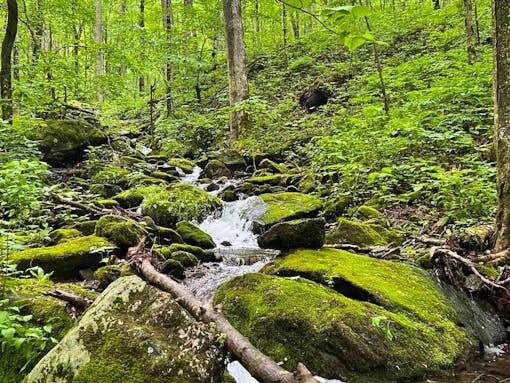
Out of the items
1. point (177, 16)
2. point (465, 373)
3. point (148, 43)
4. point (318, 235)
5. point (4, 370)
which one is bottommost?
point (465, 373)

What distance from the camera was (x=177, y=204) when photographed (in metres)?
7.54

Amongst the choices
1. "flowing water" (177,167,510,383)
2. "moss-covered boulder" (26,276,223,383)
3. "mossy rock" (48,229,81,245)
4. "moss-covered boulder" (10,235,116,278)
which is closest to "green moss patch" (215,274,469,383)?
"flowing water" (177,167,510,383)

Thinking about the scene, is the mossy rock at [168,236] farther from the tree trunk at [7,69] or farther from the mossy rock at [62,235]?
the tree trunk at [7,69]

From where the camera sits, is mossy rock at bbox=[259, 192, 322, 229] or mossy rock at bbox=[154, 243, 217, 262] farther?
mossy rock at bbox=[259, 192, 322, 229]

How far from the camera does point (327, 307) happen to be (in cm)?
318

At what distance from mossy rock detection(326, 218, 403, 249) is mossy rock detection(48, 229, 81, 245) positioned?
3.99m

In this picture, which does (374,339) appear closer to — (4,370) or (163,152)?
(4,370)

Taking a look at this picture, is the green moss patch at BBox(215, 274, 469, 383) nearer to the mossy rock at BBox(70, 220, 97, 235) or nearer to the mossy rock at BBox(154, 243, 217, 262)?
the mossy rock at BBox(154, 243, 217, 262)

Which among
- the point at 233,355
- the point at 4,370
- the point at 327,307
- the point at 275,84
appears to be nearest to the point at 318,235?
the point at 327,307

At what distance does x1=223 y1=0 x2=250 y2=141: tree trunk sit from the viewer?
39.8ft

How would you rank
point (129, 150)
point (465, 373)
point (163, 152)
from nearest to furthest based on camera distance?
point (465, 373)
point (129, 150)
point (163, 152)

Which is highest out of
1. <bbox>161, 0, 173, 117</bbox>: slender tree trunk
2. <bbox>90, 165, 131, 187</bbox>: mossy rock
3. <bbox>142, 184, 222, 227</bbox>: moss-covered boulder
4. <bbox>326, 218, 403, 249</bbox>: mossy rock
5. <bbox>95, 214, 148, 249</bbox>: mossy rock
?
<bbox>161, 0, 173, 117</bbox>: slender tree trunk

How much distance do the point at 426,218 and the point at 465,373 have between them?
3.13m

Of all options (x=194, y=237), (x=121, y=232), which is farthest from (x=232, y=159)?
(x=121, y=232)
